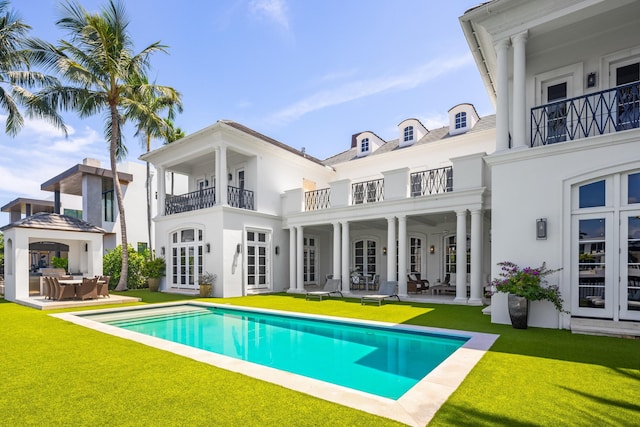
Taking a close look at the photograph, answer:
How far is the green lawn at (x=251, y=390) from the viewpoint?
10.9ft

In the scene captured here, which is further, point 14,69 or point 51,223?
point 14,69

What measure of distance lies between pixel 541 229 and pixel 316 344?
5.45 metres

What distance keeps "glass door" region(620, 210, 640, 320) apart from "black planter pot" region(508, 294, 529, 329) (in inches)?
68.7

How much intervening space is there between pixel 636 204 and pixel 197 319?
10.9 m

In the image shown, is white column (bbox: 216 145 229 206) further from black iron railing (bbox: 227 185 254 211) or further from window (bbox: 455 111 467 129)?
window (bbox: 455 111 467 129)

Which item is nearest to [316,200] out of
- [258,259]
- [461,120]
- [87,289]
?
[258,259]

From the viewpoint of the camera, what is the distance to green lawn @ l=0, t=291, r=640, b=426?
3330 mm

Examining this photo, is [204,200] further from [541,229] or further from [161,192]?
[541,229]

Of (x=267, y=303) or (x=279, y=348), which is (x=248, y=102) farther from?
(x=279, y=348)

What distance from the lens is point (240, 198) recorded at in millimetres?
15648

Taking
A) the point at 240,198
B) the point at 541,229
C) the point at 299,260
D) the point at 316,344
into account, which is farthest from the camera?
the point at 299,260

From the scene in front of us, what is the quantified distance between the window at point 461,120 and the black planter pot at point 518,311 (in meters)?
11.9

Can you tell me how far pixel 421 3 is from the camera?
30.2 feet

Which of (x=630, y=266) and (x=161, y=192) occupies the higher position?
(x=161, y=192)
